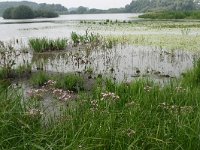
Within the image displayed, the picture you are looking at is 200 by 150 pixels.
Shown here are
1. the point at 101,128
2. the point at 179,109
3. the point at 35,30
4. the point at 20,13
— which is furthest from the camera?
the point at 20,13

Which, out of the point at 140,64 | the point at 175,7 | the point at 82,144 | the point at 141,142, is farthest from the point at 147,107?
the point at 175,7

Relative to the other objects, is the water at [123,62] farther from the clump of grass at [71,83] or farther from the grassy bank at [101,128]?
the grassy bank at [101,128]

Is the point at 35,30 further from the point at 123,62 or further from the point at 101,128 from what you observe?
the point at 101,128

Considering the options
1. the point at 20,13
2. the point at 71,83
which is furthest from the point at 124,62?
the point at 20,13

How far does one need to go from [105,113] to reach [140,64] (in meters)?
9.54

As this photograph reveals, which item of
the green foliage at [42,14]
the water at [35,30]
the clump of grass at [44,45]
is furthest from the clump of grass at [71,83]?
the green foliage at [42,14]

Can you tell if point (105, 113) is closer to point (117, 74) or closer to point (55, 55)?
point (117, 74)

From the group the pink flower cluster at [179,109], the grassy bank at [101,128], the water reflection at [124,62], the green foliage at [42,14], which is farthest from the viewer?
the green foliage at [42,14]

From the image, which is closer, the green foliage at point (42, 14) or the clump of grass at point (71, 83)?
the clump of grass at point (71, 83)

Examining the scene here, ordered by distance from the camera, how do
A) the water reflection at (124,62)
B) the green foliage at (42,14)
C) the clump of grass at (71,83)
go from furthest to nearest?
1. the green foliage at (42,14)
2. the water reflection at (124,62)
3. the clump of grass at (71,83)

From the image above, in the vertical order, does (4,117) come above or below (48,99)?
above

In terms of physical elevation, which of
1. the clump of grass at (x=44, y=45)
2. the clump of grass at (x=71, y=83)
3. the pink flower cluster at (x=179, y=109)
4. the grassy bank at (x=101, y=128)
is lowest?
the clump of grass at (x=71, y=83)

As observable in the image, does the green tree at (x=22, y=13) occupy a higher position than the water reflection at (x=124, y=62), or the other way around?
the green tree at (x=22, y=13)

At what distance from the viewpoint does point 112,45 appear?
2141 centimetres
